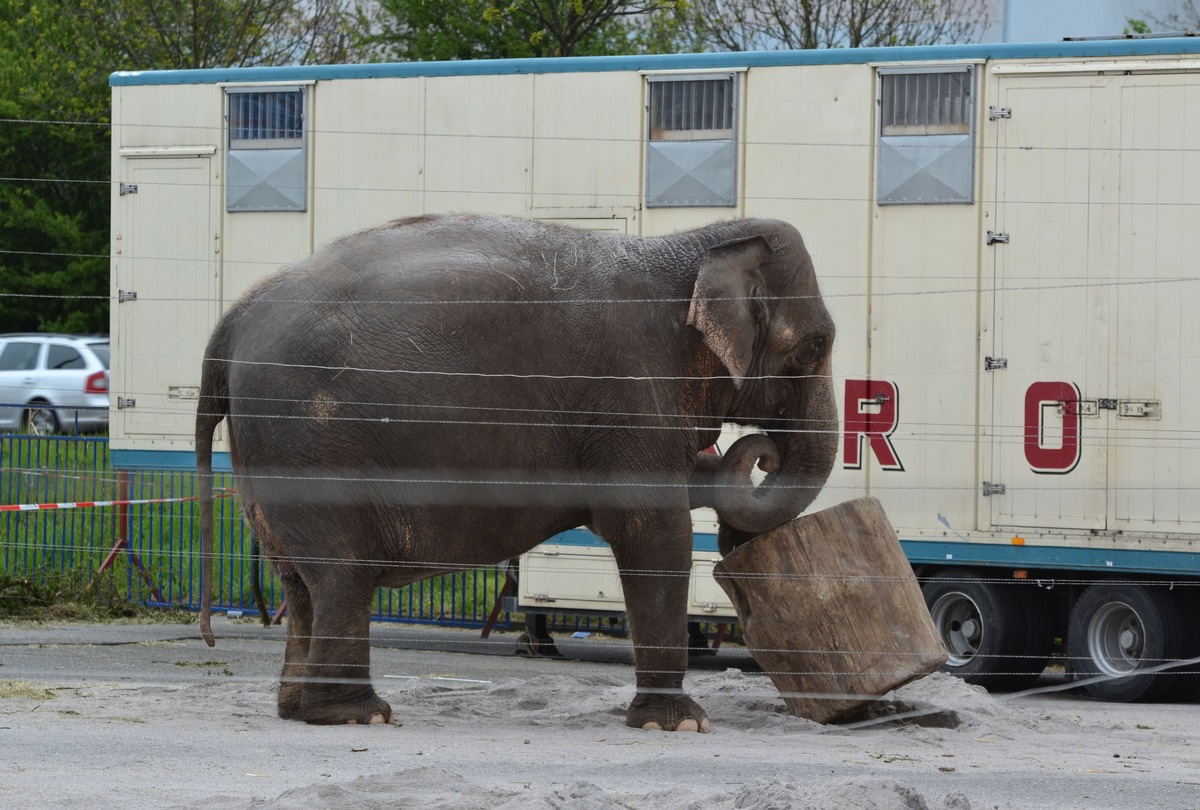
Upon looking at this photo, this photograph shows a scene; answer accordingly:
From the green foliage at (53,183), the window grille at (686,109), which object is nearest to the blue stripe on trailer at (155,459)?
the window grille at (686,109)

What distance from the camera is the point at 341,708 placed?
9.35 m

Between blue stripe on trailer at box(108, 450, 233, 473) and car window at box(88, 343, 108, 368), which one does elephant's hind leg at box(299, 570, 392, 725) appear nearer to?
blue stripe on trailer at box(108, 450, 233, 473)

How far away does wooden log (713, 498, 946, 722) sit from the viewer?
9648 millimetres

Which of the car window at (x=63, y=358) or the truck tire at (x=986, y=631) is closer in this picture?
the truck tire at (x=986, y=631)

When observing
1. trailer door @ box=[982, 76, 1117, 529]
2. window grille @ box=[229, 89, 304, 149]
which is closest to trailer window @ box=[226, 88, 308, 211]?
window grille @ box=[229, 89, 304, 149]

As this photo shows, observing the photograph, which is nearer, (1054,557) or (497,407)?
(497,407)

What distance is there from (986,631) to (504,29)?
16.8 metres

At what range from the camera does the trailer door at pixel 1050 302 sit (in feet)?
39.4

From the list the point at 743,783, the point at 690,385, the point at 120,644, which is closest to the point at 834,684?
the point at 690,385

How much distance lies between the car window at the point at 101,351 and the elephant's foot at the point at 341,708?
18460 mm

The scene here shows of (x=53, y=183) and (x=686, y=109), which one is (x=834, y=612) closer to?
(x=686, y=109)

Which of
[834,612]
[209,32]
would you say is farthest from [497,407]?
[209,32]

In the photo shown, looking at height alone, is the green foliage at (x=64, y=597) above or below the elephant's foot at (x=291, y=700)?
below

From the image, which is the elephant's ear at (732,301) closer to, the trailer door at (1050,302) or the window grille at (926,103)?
the trailer door at (1050,302)
